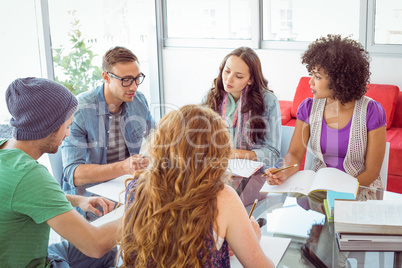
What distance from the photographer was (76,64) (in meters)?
4.14

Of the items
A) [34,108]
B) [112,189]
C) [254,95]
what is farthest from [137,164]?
[254,95]

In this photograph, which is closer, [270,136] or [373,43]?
[270,136]

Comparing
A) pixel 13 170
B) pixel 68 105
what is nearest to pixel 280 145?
pixel 68 105

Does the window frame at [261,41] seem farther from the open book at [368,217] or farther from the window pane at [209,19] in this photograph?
the open book at [368,217]

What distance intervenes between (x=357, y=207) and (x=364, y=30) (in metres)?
3.17

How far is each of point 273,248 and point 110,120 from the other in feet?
4.58

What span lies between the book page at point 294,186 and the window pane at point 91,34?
2.56 m

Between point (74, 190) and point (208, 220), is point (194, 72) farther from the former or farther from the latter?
point (208, 220)

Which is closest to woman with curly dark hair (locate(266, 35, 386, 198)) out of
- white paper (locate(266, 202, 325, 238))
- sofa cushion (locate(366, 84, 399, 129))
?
white paper (locate(266, 202, 325, 238))

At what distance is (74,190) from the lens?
6.75 ft

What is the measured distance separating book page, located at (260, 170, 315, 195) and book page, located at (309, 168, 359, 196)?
3 cm

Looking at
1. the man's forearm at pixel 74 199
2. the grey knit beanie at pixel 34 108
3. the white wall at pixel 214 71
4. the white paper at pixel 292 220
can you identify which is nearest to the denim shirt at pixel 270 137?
the white paper at pixel 292 220

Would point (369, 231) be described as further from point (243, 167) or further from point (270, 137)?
point (270, 137)

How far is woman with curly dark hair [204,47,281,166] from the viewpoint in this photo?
268 cm
